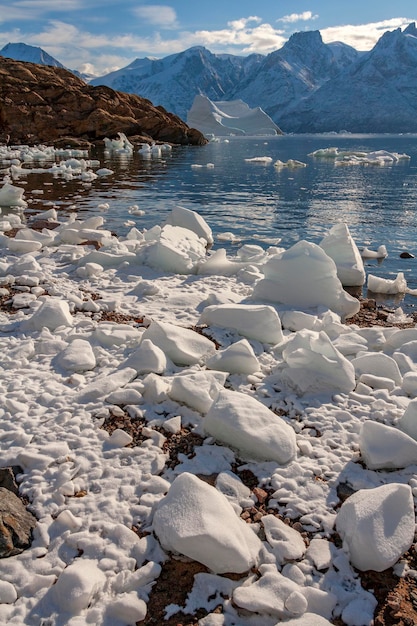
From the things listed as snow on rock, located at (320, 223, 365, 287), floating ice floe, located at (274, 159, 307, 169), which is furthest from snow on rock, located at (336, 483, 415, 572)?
floating ice floe, located at (274, 159, 307, 169)

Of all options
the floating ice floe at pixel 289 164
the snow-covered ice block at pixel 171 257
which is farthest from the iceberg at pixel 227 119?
the snow-covered ice block at pixel 171 257

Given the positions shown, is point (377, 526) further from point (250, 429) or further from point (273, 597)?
point (250, 429)

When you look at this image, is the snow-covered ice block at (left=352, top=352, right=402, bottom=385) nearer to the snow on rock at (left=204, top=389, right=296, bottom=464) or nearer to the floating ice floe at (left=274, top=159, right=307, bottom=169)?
the snow on rock at (left=204, top=389, right=296, bottom=464)

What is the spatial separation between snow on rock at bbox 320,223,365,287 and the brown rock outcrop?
44.9m

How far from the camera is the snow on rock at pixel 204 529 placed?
7.41ft

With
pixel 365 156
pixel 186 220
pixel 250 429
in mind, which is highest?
pixel 365 156

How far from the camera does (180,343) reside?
429 cm

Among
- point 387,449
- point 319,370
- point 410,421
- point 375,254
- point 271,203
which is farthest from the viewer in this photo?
point 271,203

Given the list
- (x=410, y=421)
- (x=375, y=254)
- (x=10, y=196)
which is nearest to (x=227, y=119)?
(x=10, y=196)

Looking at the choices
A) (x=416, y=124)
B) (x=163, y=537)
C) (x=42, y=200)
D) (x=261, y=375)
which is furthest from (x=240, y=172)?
(x=416, y=124)

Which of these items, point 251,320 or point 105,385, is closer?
point 105,385

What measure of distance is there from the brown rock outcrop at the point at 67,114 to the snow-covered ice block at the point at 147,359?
47.7 meters

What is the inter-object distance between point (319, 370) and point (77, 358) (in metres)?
2.12

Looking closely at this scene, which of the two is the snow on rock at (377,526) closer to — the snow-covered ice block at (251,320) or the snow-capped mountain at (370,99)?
the snow-covered ice block at (251,320)
